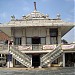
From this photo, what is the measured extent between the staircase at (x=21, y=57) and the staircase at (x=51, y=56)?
6.44 feet

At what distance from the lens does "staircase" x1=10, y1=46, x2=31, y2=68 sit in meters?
32.1

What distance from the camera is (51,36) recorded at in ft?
118

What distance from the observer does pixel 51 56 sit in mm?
32375

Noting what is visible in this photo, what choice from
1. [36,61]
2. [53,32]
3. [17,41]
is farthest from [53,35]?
[17,41]

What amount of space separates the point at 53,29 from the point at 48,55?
17.5 ft

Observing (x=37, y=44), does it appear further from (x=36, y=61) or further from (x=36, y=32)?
(x=36, y=61)

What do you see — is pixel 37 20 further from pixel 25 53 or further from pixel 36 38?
pixel 25 53

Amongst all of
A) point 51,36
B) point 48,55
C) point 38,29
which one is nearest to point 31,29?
point 38,29

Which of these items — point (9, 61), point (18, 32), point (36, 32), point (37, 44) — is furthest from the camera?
point (18, 32)

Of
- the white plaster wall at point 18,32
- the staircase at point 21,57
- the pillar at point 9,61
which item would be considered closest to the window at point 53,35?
the white plaster wall at point 18,32

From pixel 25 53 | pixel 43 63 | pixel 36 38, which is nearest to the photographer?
pixel 43 63

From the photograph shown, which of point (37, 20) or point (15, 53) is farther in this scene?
point (37, 20)

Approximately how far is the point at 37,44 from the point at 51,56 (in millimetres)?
3034

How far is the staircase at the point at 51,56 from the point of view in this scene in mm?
31953
